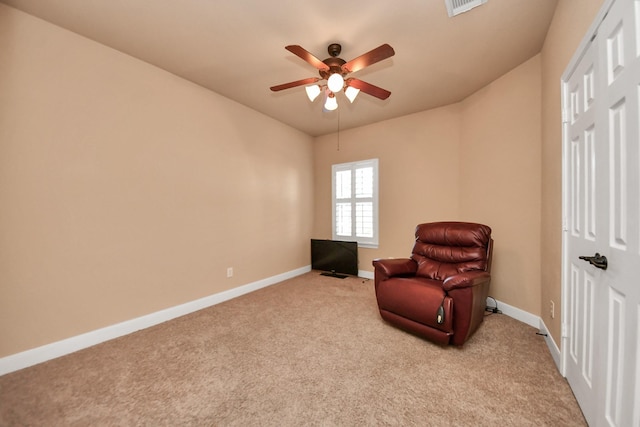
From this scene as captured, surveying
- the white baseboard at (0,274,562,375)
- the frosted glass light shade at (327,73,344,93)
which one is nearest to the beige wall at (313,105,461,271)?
the white baseboard at (0,274,562,375)

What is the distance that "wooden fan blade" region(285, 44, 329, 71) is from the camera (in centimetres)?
180

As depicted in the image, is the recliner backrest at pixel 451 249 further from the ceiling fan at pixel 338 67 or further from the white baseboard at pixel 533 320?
the ceiling fan at pixel 338 67

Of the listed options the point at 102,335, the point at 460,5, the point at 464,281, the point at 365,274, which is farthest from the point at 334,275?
the point at 460,5

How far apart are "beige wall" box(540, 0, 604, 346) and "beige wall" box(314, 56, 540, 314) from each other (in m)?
0.22

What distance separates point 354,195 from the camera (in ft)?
14.9

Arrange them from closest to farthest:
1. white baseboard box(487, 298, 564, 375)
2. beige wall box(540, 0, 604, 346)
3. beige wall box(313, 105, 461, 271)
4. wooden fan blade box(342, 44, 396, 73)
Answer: beige wall box(540, 0, 604, 346)
wooden fan blade box(342, 44, 396, 73)
white baseboard box(487, 298, 564, 375)
beige wall box(313, 105, 461, 271)

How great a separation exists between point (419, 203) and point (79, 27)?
4251mm

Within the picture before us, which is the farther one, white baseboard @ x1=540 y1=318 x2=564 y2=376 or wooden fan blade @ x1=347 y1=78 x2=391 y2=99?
wooden fan blade @ x1=347 y1=78 x2=391 y2=99

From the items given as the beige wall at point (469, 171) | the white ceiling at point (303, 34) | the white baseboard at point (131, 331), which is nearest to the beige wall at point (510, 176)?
the beige wall at point (469, 171)

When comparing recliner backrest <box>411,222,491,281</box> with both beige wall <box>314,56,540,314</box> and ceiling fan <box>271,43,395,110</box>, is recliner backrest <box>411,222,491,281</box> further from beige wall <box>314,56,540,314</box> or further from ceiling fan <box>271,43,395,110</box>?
ceiling fan <box>271,43,395,110</box>

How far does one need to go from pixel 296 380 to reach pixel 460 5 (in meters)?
2.96

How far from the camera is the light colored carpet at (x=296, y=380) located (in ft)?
4.66

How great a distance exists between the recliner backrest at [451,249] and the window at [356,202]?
1398 mm

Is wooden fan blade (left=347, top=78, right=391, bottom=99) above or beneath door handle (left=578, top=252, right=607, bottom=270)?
above
